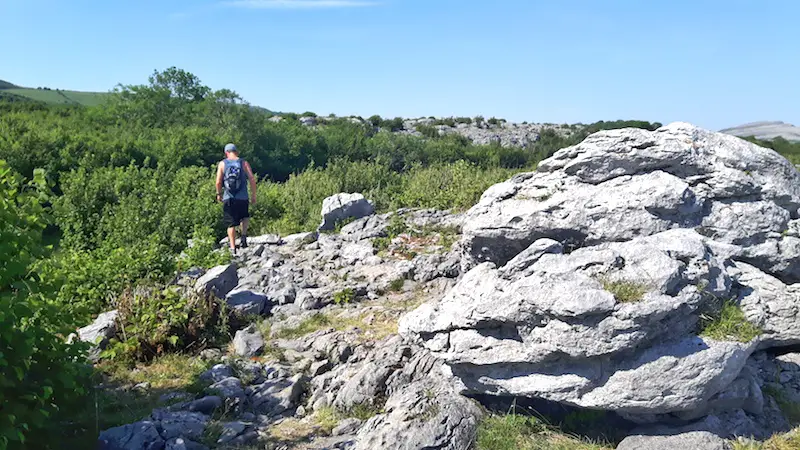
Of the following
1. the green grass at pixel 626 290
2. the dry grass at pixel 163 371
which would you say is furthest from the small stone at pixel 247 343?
the green grass at pixel 626 290

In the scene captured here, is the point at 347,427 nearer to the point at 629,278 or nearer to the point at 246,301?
the point at 629,278

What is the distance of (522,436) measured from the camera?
485 centimetres

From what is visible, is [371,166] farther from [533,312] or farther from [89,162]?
[533,312]

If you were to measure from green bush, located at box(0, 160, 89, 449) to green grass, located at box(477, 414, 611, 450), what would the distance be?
Answer: 2.92 meters

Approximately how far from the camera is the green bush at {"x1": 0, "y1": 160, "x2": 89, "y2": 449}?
355 cm

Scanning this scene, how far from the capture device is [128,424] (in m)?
5.00

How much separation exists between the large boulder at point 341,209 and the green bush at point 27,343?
8.12 meters

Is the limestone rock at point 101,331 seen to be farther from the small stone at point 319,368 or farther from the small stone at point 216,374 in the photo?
the small stone at point 319,368

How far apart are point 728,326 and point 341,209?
8.79 meters

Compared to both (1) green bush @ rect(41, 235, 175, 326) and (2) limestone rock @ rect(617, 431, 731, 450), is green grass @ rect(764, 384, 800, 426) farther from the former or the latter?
(1) green bush @ rect(41, 235, 175, 326)

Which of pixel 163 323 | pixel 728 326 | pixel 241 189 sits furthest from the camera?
pixel 241 189

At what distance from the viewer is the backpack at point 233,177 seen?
10445 millimetres

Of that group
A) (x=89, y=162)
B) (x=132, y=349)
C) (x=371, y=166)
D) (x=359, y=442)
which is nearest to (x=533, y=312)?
(x=359, y=442)

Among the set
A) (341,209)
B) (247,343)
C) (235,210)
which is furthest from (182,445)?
(341,209)
